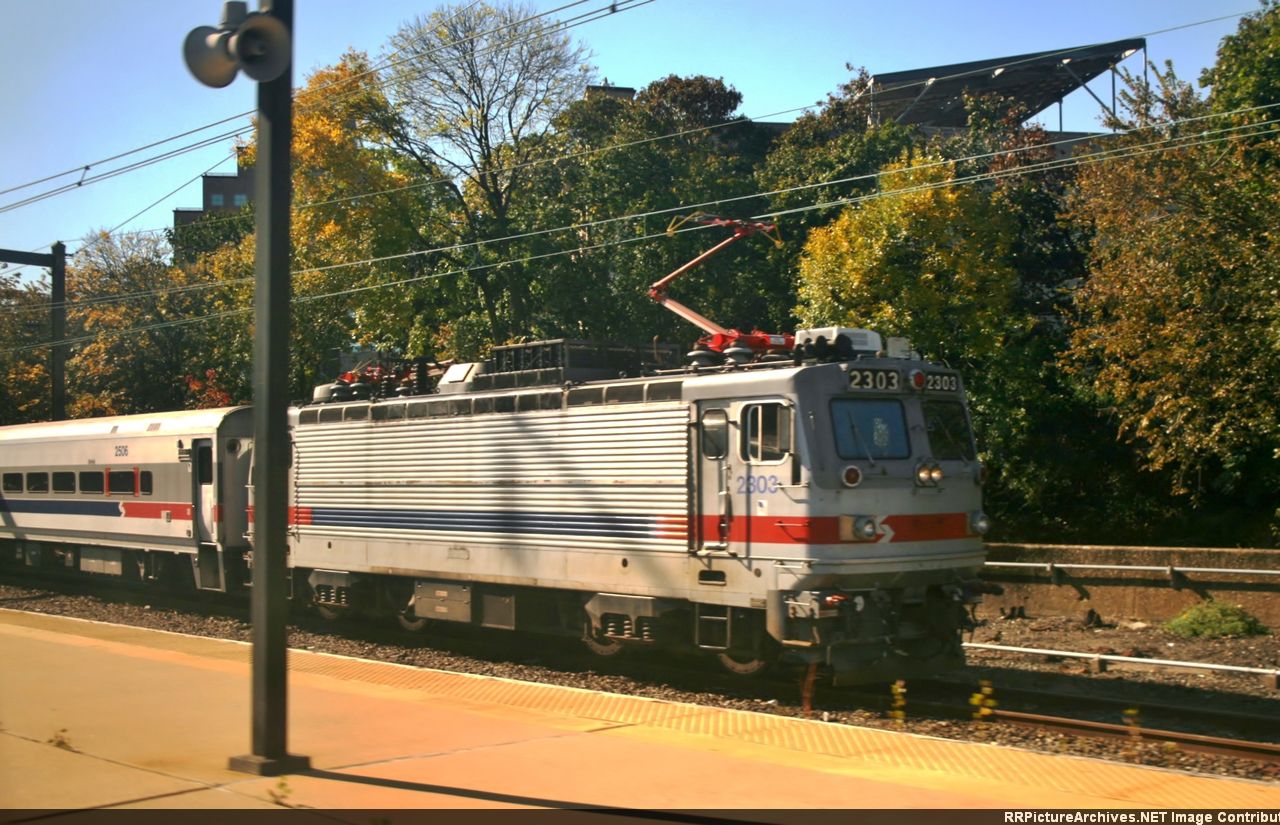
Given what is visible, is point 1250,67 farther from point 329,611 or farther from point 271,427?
point 271,427

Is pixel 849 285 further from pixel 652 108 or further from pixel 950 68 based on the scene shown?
pixel 652 108

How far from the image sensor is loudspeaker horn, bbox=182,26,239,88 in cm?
800

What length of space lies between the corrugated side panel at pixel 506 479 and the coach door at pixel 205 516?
2846 millimetres

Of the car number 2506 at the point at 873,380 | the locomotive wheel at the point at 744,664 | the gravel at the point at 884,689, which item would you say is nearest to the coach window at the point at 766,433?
the car number 2506 at the point at 873,380

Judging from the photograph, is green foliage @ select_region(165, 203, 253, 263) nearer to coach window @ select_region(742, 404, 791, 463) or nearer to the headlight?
coach window @ select_region(742, 404, 791, 463)

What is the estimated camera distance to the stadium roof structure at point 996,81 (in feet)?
141

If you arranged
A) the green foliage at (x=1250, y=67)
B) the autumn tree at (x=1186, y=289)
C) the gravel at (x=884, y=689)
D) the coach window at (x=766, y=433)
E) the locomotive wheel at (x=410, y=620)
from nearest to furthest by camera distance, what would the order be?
the gravel at (x=884, y=689) → the coach window at (x=766, y=433) → the locomotive wheel at (x=410, y=620) → the autumn tree at (x=1186, y=289) → the green foliage at (x=1250, y=67)

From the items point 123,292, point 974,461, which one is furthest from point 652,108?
point 974,461

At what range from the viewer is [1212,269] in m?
21.6

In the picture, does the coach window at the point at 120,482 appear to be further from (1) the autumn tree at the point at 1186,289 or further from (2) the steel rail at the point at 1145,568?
(1) the autumn tree at the point at 1186,289

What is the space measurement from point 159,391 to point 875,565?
39222 millimetres

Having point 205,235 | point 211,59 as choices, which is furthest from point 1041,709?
point 205,235

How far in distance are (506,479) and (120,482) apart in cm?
1176

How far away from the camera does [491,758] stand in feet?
27.5
